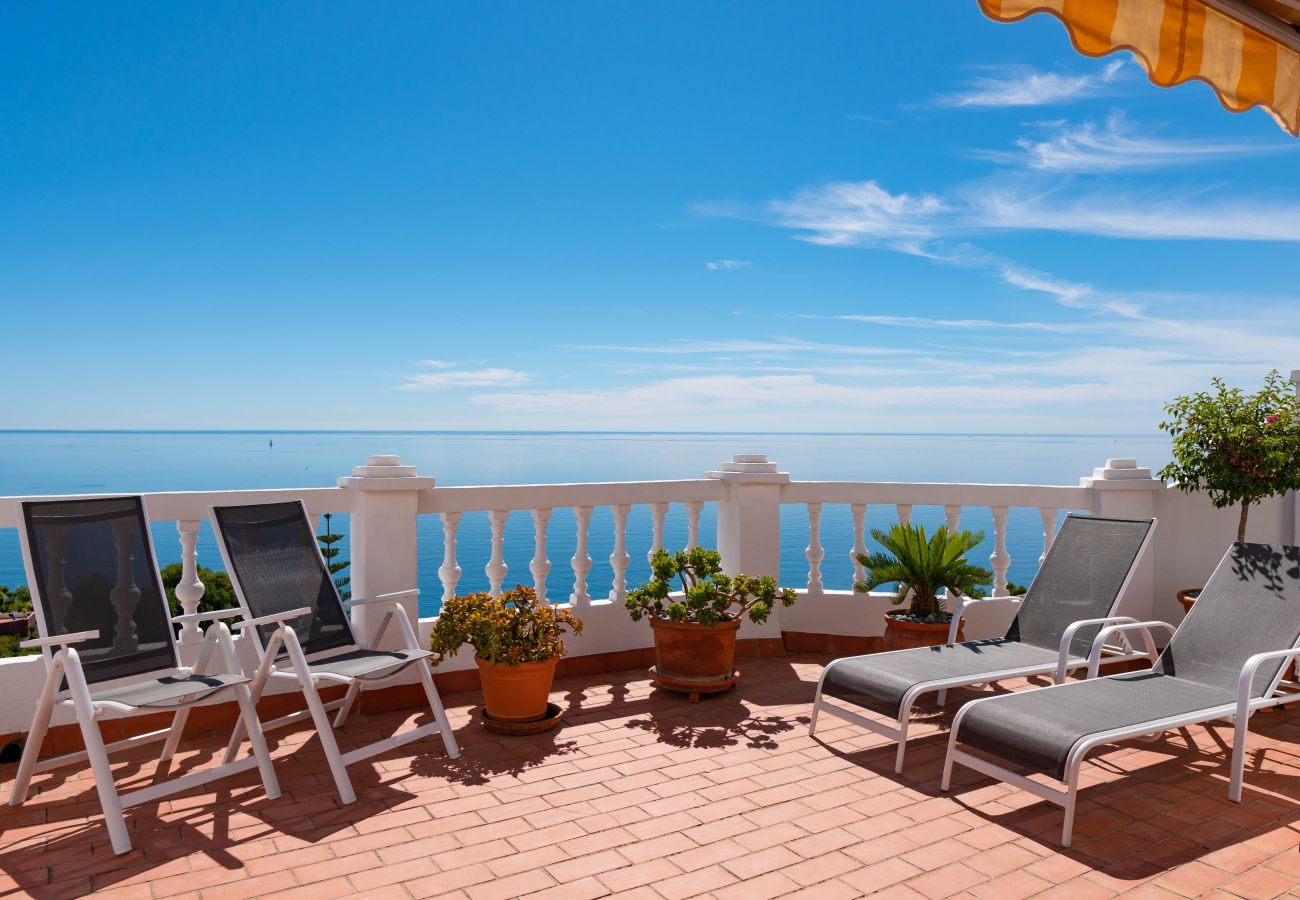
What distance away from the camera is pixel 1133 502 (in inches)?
241

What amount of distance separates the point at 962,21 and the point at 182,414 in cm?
5098

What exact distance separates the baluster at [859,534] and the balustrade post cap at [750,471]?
604 millimetres

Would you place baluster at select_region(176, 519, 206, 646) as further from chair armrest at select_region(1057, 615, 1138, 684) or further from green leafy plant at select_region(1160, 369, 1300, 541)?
green leafy plant at select_region(1160, 369, 1300, 541)

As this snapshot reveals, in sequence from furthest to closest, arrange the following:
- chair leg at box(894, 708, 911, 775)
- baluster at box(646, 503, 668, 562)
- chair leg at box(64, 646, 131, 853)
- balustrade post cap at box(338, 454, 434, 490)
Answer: baluster at box(646, 503, 668, 562), balustrade post cap at box(338, 454, 434, 490), chair leg at box(894, 708, 911, 775), chair leg at box(64, 646, 131, 853)

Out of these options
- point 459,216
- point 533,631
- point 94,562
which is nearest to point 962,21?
point 533,631

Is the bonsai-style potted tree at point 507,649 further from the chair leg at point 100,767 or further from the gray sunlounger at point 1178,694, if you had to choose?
the gray sunlounger at point 1178,694

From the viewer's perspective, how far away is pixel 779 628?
20.8 feet

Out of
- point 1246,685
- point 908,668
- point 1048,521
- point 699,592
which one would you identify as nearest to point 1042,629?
point 908,668

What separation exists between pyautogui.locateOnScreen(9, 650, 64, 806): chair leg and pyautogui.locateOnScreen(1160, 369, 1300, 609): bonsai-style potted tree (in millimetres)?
6353

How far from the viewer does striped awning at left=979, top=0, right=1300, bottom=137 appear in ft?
9.27

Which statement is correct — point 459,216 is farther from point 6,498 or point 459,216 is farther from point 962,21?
point 6,498

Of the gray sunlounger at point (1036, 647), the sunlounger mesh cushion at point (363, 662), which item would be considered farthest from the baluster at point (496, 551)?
the gray sunlounger at point (1036, 647)

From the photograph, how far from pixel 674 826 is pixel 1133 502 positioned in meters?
4.51

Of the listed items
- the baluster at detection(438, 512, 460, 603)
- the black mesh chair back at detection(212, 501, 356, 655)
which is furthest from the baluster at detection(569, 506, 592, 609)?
the black mesh chair back at detection(212, 501, 356, 655)
